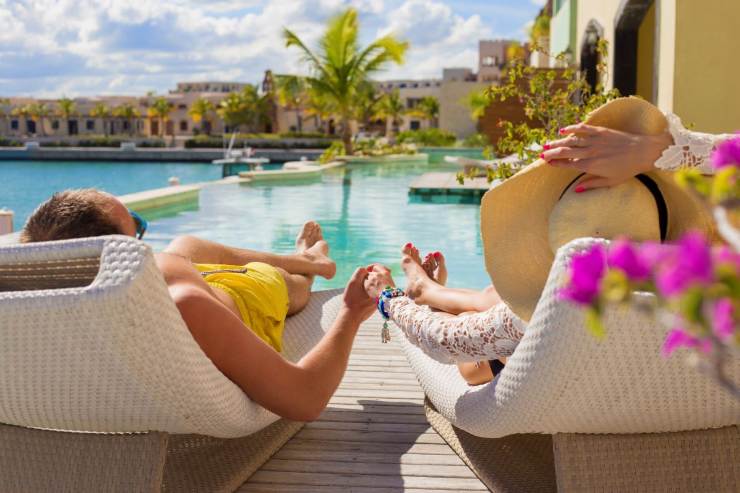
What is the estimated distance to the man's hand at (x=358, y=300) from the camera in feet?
8.31

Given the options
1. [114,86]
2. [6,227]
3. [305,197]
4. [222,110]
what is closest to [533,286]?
[6,227]

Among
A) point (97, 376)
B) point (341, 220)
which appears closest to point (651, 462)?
point (97, 376)

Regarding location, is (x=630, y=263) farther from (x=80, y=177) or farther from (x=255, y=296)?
(x=80, y=177)

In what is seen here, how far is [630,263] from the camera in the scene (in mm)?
517

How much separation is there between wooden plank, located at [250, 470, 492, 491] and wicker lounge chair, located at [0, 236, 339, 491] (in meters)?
0.21

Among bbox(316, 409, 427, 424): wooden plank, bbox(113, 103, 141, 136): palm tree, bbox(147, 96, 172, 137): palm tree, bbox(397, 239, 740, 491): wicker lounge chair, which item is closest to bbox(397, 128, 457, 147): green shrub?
bbox(147, 96, 172, 137): palm tree

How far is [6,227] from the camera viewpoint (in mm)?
7645

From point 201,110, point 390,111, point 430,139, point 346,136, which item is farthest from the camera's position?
point 201,110

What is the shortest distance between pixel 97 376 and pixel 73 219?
0.45 m

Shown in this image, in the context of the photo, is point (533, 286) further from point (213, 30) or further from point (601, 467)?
point (213, 30)

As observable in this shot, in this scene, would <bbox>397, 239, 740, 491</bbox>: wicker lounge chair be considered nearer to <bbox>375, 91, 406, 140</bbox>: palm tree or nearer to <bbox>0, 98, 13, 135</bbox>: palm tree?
<bbox>375, 91, 406, 140</bbox>: palm tree

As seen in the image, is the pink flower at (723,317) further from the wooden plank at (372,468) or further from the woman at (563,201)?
the wooden plank at (372,468)

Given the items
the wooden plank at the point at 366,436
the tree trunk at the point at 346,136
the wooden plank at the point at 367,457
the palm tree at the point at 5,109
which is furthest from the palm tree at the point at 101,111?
the wooden plank at the point at 367,457

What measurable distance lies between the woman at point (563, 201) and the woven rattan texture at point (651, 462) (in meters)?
0.30
